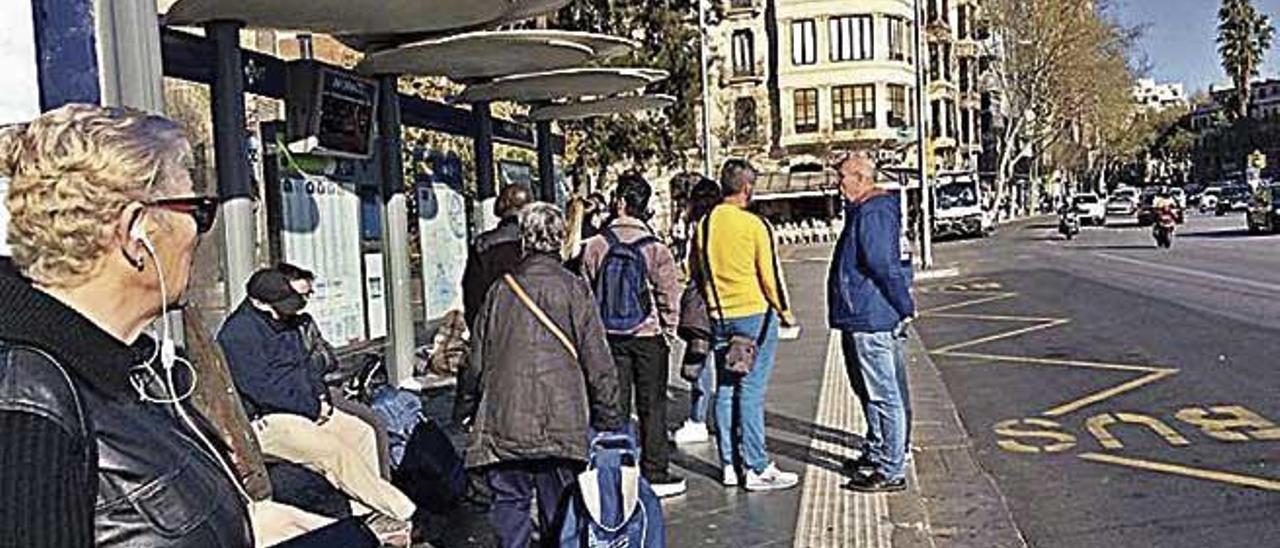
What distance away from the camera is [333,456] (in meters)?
6.33

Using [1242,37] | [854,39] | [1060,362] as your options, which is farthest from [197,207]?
[1242,37]

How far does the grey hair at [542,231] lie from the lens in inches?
219

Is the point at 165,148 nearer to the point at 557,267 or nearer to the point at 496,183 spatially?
the point at 557,267

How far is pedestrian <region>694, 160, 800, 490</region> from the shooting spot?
7492 mm

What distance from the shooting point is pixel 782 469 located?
8.16 meters

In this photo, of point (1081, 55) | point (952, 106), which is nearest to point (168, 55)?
point (1081, 55)

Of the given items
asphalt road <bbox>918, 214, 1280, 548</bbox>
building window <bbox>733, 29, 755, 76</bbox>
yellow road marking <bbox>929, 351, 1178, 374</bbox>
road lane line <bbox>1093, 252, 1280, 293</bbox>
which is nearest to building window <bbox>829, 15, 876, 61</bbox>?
building window <bbox>733, 29, 755, 76</bbox>

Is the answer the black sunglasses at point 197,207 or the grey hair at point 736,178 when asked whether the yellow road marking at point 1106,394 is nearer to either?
the grey hair at point 736,178

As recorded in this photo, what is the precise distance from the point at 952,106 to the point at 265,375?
74662 millimetres

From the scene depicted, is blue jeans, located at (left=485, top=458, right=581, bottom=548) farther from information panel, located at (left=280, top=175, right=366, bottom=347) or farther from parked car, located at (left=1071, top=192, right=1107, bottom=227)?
parked car, located at (left=1071, top=192, right=1107, bottom=227)

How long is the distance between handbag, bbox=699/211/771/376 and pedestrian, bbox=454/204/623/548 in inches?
73.6

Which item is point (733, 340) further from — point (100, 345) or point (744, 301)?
point (100, 345)

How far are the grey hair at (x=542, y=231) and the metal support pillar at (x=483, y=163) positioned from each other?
5860 mm

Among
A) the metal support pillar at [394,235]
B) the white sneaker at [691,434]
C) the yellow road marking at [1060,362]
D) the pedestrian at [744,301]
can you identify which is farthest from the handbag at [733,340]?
the yellow road marking at [1060,362]
